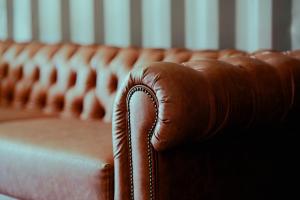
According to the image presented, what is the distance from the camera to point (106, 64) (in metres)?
2.97

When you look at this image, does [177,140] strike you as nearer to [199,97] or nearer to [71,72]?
[199,97]

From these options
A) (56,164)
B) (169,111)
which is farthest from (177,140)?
(56,164)

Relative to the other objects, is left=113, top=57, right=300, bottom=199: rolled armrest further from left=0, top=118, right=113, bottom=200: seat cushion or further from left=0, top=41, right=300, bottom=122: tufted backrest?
left=0, top=41, right=300, bottom=122: tufted backrest

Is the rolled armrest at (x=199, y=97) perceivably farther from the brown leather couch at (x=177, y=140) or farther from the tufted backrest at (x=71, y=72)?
the tufted backrest at (x=71, y=72)

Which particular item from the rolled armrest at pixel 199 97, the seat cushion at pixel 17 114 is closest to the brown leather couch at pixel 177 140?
the rolled armrest at pixel 199 97

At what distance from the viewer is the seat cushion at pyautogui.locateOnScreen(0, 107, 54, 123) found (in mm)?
2931

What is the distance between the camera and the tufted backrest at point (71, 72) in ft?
9.46

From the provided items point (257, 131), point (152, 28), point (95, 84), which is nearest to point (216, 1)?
point (152, 28)

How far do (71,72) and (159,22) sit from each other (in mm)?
533

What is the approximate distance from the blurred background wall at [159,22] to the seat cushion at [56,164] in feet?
2.71

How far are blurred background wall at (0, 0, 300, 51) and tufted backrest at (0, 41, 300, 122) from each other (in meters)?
0.22

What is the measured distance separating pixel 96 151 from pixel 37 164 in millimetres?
240

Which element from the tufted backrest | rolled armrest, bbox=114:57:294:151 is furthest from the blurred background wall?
rolled armrest, bbox=114:57:294:151

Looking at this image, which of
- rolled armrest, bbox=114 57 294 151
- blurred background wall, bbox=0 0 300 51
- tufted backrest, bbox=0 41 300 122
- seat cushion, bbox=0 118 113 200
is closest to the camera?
rolled armrest, bbox=114 57 294 151
